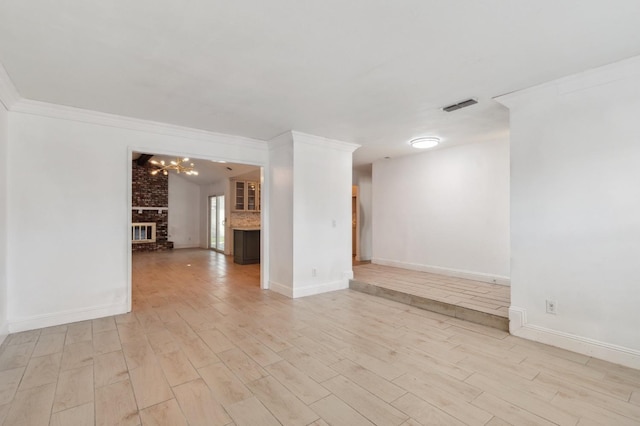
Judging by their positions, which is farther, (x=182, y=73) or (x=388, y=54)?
(x=182, y=73)

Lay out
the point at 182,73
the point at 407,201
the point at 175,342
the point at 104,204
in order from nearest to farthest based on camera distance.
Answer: the point at 182,73
the point at 175,342
the point at 104,204
the point at 407,201

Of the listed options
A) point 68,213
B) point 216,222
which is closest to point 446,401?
point 68,213

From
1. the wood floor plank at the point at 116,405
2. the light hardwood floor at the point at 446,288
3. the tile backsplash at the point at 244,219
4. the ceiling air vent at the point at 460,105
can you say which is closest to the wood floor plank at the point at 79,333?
the wood floor plank at the point at 116,405

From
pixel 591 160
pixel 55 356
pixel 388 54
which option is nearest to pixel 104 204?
pixel 55 356

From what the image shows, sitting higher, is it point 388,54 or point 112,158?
point 388,54

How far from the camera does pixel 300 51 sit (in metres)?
2.23

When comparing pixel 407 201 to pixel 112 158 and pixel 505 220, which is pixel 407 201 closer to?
pixel 505 220

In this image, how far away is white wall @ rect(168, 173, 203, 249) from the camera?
1123 cm

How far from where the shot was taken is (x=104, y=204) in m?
3.63

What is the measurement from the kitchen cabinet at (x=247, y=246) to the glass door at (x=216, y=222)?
104 inches

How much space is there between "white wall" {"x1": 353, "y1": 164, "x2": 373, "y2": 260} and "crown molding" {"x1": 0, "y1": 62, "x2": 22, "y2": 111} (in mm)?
6295

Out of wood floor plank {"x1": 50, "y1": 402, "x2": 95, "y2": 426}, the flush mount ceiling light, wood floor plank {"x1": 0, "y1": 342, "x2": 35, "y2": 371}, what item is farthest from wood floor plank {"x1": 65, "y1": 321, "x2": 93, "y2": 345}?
the flush mount ceiling light

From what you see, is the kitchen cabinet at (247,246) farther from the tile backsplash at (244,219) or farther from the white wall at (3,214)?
the white wall at (3,214)

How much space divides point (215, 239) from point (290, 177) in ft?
24.4
